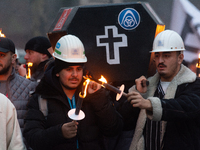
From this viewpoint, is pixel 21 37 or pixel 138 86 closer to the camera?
pixel 138 86

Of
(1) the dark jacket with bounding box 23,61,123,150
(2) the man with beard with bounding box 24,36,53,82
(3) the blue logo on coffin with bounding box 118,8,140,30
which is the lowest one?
(1) the dark jacket with bounding box 23,61,123,150

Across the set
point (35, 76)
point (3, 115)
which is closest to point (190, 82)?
point (3, 115)

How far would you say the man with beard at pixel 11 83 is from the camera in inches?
132

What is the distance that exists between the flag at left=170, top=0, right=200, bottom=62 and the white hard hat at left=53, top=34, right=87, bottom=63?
509 cm

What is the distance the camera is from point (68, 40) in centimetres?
293

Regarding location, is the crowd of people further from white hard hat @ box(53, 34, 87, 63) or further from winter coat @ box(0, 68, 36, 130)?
winter coat @ box(0, 68, 36, 130)

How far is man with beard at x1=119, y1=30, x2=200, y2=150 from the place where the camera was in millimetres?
2605

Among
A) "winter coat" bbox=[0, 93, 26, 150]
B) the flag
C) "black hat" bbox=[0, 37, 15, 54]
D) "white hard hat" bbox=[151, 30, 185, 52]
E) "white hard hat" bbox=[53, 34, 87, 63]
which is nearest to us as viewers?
"winter coat" bbox=[0, 93, 26, 150]

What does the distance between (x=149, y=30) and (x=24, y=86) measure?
1.58 m

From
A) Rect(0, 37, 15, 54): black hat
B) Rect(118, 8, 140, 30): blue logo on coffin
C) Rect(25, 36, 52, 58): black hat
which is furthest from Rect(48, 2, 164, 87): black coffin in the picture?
Rect(25, 36, 52, 58): black hat

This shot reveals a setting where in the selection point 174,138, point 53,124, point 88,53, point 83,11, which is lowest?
point 174,138

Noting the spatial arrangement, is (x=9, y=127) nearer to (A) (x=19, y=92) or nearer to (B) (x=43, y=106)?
(B) (x=43, y=106)

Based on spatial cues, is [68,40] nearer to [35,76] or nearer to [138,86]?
[138,86]

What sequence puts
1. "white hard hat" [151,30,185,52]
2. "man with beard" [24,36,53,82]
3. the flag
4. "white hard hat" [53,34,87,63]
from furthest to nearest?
the flag
"man with beard" [24,36,53,82]
"white hard hat" [151,30,185,52]
"white hard hat" [53,34,87,63]
